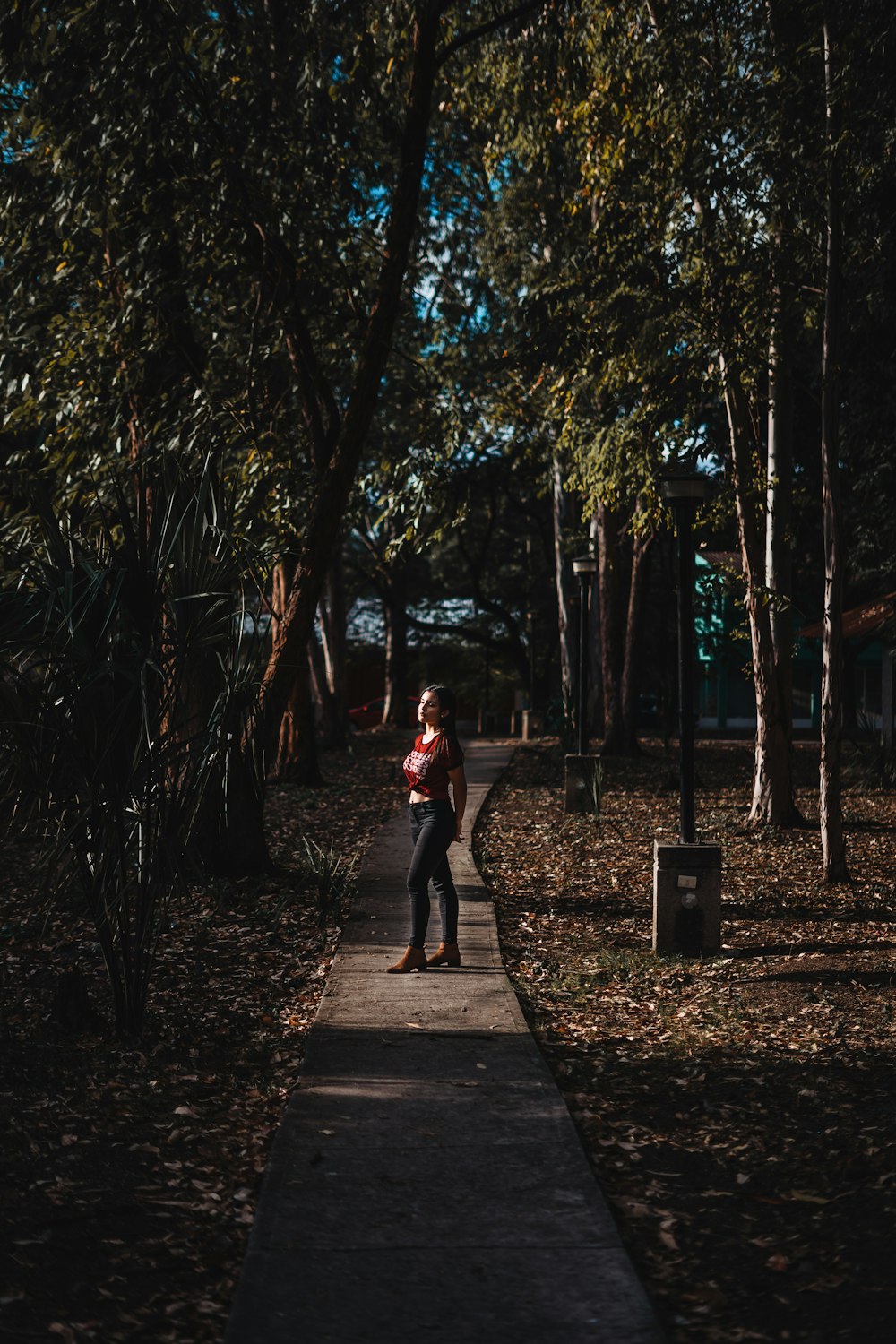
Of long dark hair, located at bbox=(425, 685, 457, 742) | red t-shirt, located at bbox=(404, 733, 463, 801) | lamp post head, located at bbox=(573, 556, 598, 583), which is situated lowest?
red t-shirt, located at bbox=(404, 733, 463, 801)

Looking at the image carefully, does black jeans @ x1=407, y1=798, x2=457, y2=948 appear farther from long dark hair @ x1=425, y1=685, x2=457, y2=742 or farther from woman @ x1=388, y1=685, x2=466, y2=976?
long dark hair @ x1=425, y1=685, x2=457, y2=742

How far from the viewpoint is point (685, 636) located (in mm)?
9180

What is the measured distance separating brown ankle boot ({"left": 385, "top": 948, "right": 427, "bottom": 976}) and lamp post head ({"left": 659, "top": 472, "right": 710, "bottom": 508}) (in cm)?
370

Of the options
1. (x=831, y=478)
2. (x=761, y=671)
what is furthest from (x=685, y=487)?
(x=761, y=671)

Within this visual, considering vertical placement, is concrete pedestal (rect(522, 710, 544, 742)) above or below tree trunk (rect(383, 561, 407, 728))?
below

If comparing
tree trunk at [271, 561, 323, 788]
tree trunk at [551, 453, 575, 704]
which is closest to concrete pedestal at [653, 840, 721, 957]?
tree trunk at [271, 561, 323, 788]

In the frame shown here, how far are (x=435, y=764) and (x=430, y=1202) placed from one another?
3.75 meters

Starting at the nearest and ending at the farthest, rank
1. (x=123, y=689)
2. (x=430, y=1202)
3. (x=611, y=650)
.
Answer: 1. (x=430, y=1202)
2. (x=123, y=689)
3. (x=611, y=650)

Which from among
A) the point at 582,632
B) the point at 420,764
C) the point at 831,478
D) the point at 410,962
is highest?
the point at 831,478

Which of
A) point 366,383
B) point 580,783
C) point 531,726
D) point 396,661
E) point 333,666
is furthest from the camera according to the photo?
point 396,661

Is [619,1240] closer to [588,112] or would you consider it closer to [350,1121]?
[350,1121]

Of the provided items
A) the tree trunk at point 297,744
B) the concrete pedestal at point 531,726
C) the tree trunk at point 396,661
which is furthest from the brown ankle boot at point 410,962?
the tree trunk at point 396,661

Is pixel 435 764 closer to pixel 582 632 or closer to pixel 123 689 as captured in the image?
pixel 123 689

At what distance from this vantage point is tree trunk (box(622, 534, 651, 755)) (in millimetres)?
25172
